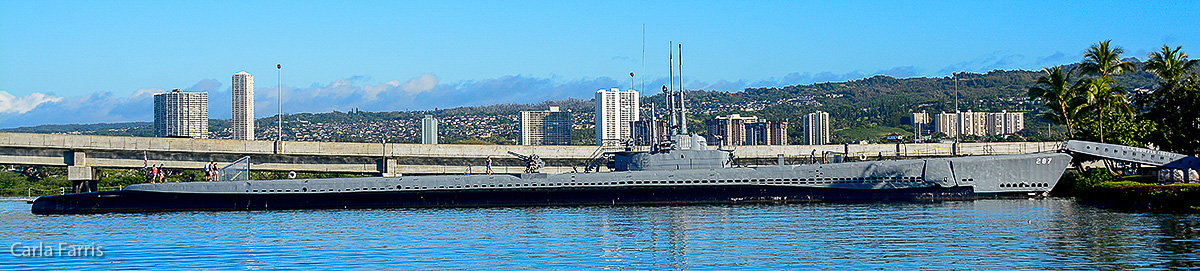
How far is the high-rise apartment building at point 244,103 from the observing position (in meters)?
93.2

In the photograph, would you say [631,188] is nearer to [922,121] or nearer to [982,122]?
[922,121]

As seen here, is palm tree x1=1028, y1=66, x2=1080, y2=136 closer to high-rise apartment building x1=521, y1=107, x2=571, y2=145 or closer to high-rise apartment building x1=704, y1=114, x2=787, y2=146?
high-rise apartment building x1=704, y1=114, x2=787, y2=146

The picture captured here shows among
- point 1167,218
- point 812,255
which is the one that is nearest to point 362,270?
point 812,255

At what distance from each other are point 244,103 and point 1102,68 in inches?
2688

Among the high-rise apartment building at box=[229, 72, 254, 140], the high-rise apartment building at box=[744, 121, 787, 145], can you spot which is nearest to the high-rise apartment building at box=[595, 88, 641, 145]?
the high-rise apartment building at box=[229, 72, 254, 140]

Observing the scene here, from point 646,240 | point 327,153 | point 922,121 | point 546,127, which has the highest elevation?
point 922,121

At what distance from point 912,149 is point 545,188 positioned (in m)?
34.0

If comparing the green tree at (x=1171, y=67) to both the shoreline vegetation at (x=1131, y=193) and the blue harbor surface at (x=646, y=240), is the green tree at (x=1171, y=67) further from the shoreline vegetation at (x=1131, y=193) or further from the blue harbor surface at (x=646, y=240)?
the blue harbor surface at (x=646, y=240)

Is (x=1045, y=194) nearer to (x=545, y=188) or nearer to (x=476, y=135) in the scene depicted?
(x=545, y=188)

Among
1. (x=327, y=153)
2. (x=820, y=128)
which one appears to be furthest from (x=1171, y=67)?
(x=820, y=128)

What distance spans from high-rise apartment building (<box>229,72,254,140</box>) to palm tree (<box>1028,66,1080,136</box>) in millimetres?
59832

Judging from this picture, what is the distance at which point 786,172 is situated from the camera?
45844 millimetres

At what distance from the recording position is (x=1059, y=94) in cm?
5497

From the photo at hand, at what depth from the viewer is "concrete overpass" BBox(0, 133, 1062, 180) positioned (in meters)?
56.3
